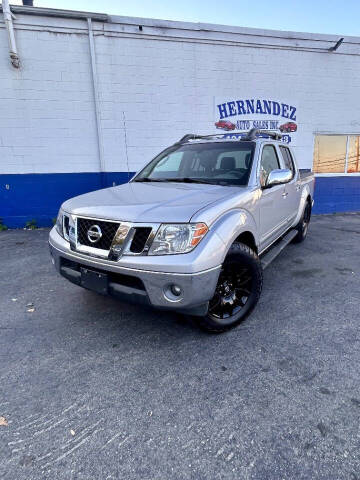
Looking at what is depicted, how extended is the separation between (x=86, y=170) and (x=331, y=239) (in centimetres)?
565

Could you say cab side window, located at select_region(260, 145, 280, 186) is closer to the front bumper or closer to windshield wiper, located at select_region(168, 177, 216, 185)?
windshield wiper, located at select_region(168, 177, 216, 185)

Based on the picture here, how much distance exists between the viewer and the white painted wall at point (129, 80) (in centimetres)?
621

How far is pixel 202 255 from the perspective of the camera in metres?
2.02

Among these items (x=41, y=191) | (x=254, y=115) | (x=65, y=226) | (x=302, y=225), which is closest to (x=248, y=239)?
(x=65, y=226)

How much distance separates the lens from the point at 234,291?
104 inches

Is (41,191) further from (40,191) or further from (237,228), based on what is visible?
(237,228)

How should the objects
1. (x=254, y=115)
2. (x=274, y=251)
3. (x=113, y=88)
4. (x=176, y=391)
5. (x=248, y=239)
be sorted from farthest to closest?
(x=254, y=115) < (x=113, y=88) < (x=274, y=251) < (x=248, y=239) < (x=176, y=391)

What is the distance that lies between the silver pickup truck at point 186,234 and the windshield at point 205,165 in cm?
1

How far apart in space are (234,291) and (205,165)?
4.80 ft

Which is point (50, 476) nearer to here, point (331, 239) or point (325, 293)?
point (325, 293)

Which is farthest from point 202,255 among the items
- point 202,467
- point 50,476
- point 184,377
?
point 50,476

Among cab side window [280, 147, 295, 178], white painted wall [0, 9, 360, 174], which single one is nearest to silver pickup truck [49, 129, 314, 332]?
cab side window [280, 147, 295, 178]

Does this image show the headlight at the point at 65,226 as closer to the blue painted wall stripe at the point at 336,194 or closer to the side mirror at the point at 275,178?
the side mirror at the point at 275,178

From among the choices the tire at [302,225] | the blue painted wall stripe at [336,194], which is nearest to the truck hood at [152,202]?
the tire at [302,225]
